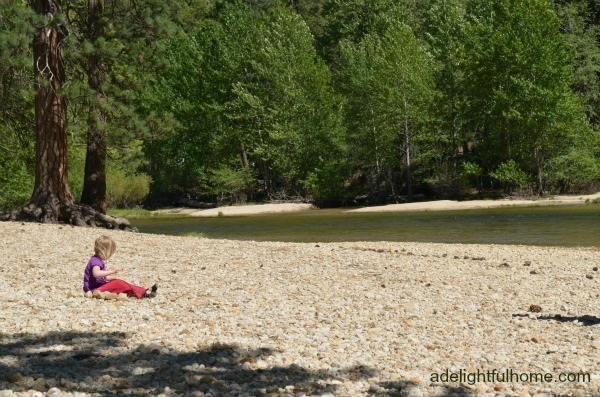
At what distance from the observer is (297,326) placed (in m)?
7.75

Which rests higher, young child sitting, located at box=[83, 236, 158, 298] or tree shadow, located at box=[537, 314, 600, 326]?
young child sitting, located at box=[83, 236, 158, 298]

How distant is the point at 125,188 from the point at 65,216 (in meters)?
29.5

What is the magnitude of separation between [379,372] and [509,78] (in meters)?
40.8

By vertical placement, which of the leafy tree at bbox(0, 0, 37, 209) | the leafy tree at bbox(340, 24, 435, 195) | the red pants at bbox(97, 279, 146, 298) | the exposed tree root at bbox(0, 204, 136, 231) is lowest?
the red pants at bbox(97, 279, 146, 298)

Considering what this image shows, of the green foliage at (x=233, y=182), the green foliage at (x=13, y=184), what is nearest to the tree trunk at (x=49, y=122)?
the green foliage at (x=13, y=184)

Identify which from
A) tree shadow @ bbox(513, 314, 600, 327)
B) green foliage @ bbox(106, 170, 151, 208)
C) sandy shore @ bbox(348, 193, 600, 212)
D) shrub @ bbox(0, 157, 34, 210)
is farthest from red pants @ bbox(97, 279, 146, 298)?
green foliage @ bbox(106, 170, 151, 208)

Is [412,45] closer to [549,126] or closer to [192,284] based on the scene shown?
[549,126]

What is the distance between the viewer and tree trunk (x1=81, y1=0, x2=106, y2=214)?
1997 centimetres

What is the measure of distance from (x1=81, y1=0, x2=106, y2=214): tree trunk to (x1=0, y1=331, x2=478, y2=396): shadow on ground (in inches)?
549

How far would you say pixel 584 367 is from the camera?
20.0 feet

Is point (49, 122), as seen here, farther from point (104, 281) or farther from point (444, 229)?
point (444, 229)

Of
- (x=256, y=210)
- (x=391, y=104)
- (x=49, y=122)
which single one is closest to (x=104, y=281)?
(x=49, y=122)

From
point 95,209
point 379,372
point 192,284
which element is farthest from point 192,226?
point 379,372

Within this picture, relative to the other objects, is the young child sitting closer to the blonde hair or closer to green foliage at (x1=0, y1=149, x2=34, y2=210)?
the blonde hair
